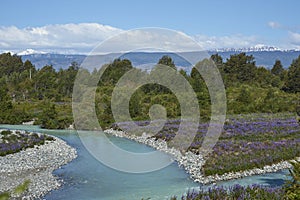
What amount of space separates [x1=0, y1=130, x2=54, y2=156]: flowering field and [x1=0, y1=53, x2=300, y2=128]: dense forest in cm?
670

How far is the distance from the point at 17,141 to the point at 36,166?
4.93m

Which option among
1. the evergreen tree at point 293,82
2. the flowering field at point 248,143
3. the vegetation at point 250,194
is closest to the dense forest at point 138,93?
the evergreen tree at point 293,82

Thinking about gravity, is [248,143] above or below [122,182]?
above

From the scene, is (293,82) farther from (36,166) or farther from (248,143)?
(36,166)

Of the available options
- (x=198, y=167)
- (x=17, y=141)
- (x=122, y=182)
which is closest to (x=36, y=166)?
(x=122, y=182)

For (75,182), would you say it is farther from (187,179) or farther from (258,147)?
(258,147)

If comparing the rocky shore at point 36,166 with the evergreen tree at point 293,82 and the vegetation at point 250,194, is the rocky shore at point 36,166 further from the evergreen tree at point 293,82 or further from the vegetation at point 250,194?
the evergreen tree at point 293,82

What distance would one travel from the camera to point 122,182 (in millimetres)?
13148

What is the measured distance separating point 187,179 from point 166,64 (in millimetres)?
35999

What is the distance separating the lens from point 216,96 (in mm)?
34219

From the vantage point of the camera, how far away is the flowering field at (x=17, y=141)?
57.7 feet

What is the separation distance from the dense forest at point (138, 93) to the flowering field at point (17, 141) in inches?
264

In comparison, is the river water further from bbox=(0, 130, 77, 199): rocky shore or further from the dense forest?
the dense forest

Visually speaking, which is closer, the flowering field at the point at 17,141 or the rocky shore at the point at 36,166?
the rocky shore at the point at 36,166
